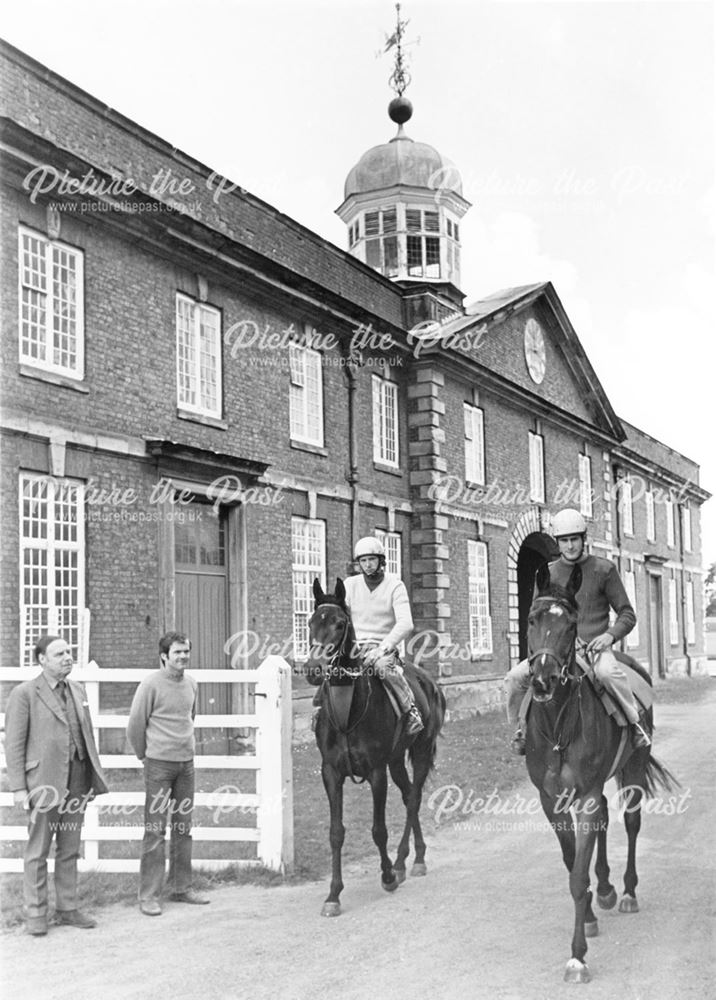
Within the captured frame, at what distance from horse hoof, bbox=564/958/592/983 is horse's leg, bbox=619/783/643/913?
5.12 ft

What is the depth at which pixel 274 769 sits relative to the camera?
8.70m

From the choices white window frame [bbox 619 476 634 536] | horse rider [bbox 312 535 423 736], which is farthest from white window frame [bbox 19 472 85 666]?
white window frame [bbox 619 476 634 536]

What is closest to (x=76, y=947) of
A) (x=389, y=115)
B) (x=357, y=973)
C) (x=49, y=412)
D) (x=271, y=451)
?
(x=357, y=973)

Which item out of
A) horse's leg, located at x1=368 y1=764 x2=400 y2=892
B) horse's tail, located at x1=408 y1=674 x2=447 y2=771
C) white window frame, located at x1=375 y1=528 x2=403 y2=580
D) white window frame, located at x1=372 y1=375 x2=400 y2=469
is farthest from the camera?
white window frame, located at x1=375 y1=528 x2=403 y2=580

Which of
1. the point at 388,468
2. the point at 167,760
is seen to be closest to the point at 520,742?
the point at 167,760

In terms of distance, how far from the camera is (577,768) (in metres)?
6.97

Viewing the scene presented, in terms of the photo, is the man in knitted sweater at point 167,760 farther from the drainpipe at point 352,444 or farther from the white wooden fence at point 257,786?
the drainpipe at point 352,444

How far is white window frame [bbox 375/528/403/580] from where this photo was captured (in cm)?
2262

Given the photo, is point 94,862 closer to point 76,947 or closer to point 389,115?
point 76,947

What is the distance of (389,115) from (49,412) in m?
20.5

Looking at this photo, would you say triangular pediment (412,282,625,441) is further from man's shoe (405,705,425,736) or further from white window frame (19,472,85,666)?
man's shoe (405,705,425,736)

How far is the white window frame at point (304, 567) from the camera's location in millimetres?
19219

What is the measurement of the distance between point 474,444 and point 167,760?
18832mm

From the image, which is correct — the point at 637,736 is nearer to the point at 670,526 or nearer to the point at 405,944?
the point at 405,944
